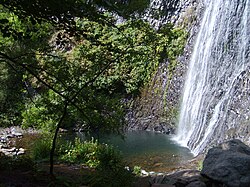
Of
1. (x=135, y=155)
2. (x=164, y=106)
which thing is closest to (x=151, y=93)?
(x=164, y=106)

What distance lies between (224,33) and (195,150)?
16.2 ft

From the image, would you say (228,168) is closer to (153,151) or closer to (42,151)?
(42,151)

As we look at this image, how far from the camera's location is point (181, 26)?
1772 centimetres

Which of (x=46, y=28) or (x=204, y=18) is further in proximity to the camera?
(x=204, y=18)

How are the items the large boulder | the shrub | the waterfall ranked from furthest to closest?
1. the waterfall
2. the shrub
3. the large boulder

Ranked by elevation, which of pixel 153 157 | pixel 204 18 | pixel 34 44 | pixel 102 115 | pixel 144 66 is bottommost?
pixel 153 157

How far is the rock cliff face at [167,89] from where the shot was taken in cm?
1652

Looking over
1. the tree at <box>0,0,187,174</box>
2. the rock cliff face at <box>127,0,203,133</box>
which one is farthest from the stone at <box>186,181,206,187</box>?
the rock cliff face at <box>127,0,203,133</box>

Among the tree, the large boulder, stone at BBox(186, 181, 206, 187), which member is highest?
the tree

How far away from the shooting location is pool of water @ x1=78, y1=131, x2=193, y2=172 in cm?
1013

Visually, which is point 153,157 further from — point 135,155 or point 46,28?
point 46,28

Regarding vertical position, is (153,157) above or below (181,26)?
below

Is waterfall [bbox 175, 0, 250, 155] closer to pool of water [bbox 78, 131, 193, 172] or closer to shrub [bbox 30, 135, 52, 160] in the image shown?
pool of water [bbox 78, 131, 193, 172]

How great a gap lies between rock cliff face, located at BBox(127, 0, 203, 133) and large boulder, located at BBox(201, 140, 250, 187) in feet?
32.8
